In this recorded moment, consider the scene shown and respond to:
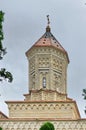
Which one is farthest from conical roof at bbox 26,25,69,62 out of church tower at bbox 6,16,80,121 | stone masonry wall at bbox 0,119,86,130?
stone masonry wall at bbox 0,119,86,130

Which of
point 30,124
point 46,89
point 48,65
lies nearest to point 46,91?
point 46,89

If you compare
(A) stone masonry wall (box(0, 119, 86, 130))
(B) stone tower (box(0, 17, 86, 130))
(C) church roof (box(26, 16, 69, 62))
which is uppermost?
(C) church roof (box(26, 16, 69, 62))

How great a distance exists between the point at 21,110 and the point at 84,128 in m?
6.13

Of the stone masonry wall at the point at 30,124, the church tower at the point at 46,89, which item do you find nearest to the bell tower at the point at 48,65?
the church tower at the point at 46,89

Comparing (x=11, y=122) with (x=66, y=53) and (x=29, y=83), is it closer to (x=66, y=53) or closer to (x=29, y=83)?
(x=29, y=83)

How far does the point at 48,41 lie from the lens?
56.1m

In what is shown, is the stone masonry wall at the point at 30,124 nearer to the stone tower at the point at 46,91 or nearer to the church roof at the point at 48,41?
the stone tower at the point at 46,91

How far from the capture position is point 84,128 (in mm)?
51062

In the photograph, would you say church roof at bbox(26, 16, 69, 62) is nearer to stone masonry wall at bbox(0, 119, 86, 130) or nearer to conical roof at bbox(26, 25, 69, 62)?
conical roof at bbox(26, 25, 69, 62)

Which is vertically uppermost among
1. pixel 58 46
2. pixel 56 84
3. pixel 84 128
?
pixel 58 46

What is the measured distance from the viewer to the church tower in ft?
175

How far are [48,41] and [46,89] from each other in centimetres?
498

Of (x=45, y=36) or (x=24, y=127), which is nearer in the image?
(x=24, y=127)

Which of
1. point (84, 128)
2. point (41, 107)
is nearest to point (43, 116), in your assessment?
point (41, 107)
